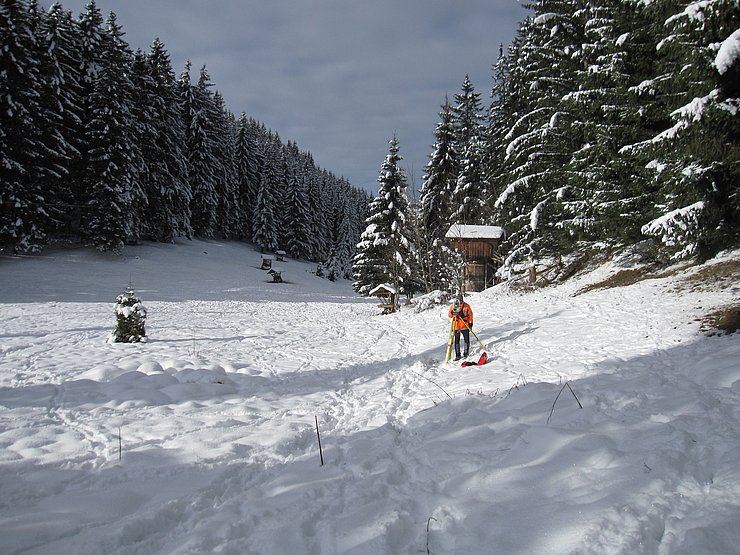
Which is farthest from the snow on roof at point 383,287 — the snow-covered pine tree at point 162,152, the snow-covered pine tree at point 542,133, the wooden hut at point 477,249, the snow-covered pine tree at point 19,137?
the snow-covered pine tree at point 162,152

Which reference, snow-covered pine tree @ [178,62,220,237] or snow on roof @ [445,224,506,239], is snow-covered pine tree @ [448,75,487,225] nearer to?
snow on roof @ [445,224,506,239]

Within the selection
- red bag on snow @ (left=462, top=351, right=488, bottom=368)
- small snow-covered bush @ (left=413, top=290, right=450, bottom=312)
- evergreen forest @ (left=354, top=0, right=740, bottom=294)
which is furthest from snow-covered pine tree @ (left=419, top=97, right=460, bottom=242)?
red bag on snow @ (left=462, top=351, right=488, bottom=368)

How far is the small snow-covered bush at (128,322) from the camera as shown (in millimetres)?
10680

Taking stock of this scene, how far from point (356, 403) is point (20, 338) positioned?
11063mm

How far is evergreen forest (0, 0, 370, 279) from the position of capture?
22.9 meters

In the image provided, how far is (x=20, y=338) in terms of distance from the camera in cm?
1093

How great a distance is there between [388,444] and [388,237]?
63.4ft

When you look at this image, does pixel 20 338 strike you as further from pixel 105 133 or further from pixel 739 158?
pixel 105 133

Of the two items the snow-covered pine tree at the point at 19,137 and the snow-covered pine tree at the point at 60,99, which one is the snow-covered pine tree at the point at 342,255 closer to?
the snow-covered pine tree at the point at 60,99

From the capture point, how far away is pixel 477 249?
23250mm

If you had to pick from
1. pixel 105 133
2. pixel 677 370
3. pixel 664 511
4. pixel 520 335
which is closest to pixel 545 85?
pixel 520 335

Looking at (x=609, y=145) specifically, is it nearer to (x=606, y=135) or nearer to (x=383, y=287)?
(x=606, y=135)

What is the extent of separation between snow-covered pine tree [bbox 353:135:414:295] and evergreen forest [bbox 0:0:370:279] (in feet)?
62.9

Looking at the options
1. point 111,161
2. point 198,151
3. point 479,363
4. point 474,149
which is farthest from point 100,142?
point 479,363
